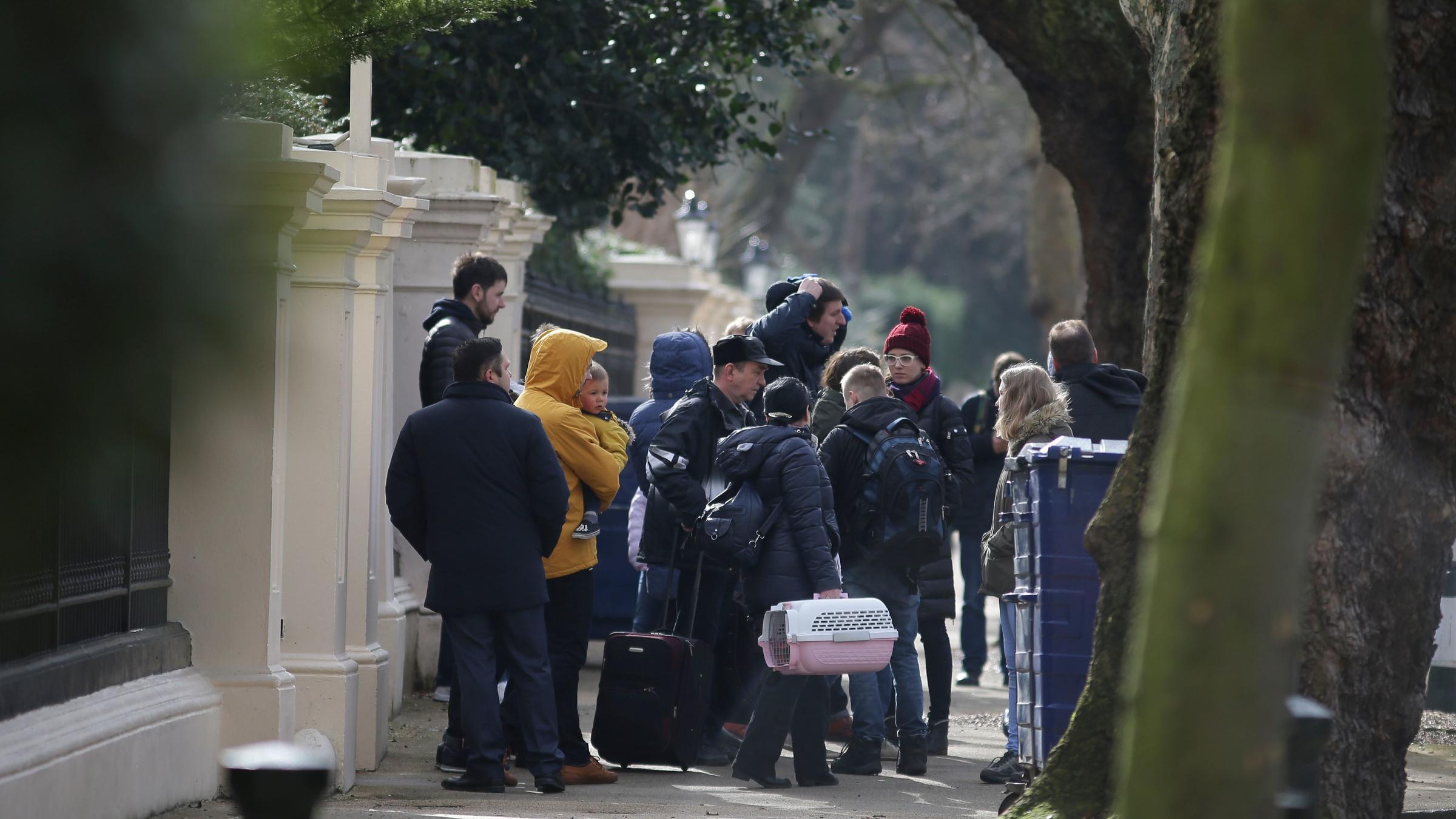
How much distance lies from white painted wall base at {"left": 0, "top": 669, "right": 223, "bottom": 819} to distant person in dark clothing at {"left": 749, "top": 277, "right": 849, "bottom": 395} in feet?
10.6

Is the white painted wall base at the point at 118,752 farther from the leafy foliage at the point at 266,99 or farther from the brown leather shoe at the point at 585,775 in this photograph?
the leafy foliage at the point at 266,99

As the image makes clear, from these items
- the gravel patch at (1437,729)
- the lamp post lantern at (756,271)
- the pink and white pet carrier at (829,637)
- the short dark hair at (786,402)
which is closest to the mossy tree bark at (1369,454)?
the pink and white pet carrier at (829,637)

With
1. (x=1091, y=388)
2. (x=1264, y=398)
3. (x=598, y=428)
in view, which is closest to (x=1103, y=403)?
(x=1091, y=388)

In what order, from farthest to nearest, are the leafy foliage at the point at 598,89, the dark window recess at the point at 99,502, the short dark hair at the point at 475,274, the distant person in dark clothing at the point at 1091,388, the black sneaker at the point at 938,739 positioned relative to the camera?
the leafy foliage at the point at 598,89 → the black sneaker at the point at 938,739 → the short dark hair at the point at 475,274 → the distant person in dark clothing at the point at 1091,388 → the dark window recess at the point at 99,502

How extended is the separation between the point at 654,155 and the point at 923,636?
5132mm

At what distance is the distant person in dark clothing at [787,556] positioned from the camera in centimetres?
701

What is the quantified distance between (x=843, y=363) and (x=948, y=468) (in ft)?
2.20

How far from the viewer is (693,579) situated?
759 cm

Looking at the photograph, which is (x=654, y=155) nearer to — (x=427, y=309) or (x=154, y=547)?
(x=427, y=309)

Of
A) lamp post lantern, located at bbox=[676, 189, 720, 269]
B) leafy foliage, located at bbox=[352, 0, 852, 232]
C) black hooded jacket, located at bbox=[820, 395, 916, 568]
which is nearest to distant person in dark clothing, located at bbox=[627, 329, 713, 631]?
black hooded jacket, located at bbox=[820, 395, 916, 568]

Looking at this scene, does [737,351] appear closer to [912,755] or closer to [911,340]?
[911,340]

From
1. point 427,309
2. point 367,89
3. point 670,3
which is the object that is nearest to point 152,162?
point 367,89

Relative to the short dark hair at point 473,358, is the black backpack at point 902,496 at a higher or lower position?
lower

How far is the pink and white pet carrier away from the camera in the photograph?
678 centimetres
